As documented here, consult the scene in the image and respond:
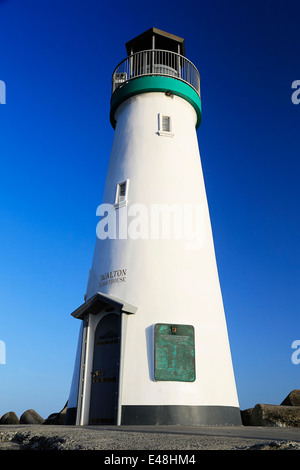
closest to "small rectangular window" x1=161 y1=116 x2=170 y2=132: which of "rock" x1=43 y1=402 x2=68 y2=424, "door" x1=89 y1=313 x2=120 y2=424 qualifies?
"door" x1=89 y1=313 x2=120 y2=424

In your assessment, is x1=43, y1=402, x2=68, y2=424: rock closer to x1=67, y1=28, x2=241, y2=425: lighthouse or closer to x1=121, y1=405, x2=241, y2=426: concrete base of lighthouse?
x1=67, y1=28, x2=241, y2=425: lighthouse

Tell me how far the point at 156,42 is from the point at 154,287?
10.4m

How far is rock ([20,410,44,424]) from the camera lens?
65.8 feet

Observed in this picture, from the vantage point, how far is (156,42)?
16562mm

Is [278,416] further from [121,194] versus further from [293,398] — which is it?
[121,194]

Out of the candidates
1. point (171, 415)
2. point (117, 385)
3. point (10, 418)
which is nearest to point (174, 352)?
point (171, 415)

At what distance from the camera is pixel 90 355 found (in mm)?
11922

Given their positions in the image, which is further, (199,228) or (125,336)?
(199,228)

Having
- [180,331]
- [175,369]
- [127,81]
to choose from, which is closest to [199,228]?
[180,331]

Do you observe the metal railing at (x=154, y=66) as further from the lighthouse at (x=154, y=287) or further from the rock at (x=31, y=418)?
the rock at (x=31, y=418)
